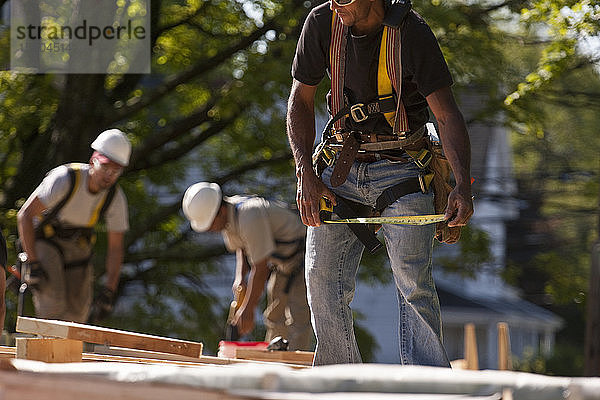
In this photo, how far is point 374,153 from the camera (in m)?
4.20

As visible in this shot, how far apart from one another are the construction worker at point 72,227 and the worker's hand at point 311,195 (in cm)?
370

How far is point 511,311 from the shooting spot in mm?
30031

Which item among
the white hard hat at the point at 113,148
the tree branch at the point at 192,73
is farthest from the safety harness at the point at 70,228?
the tree branch at the point at 192,73

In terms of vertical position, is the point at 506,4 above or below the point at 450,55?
above

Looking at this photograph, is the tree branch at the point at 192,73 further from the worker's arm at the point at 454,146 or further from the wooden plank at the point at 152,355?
the worker's arm at the point at 454,146

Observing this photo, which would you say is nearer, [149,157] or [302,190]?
[302,190]

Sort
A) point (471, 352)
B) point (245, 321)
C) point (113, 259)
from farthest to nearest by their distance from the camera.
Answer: point (471, 352) → point (113, 259) → point (245, 321)

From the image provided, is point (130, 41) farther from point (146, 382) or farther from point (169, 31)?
point (146, 382)

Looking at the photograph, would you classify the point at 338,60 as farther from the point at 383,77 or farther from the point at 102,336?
the point at 102,336

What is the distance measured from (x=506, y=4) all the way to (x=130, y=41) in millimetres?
5661

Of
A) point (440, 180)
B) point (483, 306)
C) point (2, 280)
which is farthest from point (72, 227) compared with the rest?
point (483, 306)

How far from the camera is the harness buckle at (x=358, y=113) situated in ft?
13.6

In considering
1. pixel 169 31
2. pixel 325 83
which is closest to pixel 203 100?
pixel 169 31

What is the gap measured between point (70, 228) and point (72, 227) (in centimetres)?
2
